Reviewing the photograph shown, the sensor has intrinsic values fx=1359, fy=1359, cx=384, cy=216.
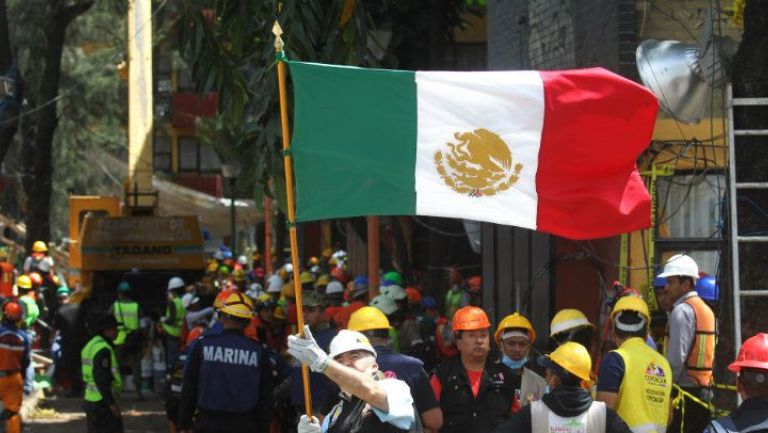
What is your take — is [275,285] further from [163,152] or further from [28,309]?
[163,152]

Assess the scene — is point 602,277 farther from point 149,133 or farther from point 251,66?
point 149,133

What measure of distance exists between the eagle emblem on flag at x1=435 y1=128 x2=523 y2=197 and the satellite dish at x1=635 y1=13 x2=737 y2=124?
168 cm

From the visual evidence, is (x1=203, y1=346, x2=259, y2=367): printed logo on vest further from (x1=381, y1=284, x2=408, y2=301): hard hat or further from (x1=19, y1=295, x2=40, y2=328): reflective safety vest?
(x1=19, y1=295, x2=40, y2=328): reflective safety vest

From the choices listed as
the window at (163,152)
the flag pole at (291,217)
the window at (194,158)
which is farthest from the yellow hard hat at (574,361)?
the window at (163,152)

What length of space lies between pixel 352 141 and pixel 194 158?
1965 inches

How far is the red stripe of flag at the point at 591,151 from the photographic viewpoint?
7.72 meters

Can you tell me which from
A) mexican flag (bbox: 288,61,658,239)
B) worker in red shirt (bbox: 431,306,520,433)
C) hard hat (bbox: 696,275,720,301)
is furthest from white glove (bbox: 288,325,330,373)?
hard hat (bbox: 696,275,720,301)

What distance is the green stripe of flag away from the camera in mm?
7219

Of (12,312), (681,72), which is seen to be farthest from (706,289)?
(12,312)

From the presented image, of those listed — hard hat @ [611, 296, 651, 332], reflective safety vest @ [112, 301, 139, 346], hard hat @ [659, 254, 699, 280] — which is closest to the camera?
hard hat @ [611, 296, 651, 332]

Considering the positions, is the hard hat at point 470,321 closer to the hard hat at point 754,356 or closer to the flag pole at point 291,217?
the flag pole at point 291,217

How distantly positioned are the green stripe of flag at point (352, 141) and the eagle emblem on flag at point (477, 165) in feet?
0.71

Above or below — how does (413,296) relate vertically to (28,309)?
above

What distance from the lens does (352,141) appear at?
24.1ft
